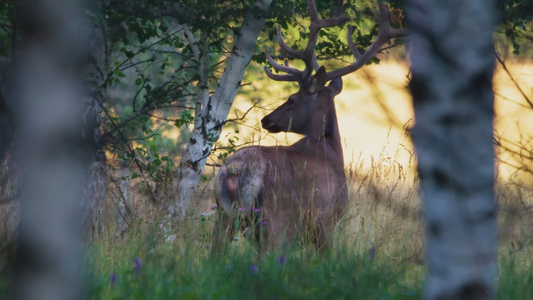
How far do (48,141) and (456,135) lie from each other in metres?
1.12

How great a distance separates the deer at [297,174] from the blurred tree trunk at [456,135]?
2.22 metres

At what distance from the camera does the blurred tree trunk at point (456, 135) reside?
6.82 ft

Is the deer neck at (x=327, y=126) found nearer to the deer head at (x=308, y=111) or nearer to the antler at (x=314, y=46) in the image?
the deer head at (x=308, y=111)

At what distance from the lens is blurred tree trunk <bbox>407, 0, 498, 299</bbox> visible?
81.8 inches

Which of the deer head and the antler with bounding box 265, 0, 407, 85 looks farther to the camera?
the deer head

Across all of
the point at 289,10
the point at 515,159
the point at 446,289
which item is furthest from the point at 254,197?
the point at 446,289

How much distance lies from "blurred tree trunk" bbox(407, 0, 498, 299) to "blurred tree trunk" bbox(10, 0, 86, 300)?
987mm

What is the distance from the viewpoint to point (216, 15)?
22.8 ft

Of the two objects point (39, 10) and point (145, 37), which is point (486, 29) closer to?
point (39, 10)

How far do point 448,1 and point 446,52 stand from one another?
0.47 ft

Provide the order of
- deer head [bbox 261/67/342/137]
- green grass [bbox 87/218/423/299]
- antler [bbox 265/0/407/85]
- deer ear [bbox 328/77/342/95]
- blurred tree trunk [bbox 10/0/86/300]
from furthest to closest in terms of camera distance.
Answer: deer ear [bbox 328/77/342/95] < deer head [bbox 261/67/342/137] < antler [bbox 265/0/407/85] < green grass [bbox 87/218/423/299] < blurred tree trunk [bbox 10/0/86/300]

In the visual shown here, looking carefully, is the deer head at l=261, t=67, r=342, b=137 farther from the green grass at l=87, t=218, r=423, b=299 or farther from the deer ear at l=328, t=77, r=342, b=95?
the green grass at l=87, t=218, r=423, b=299

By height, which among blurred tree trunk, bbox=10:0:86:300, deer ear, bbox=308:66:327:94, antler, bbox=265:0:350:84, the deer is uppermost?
antler, bbox=265:0:350:84

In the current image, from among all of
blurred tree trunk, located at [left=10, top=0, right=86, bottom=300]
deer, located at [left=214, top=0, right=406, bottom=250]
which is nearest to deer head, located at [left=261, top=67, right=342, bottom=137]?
deer, located at [left=214, top=0, right=406, bottom=250]
